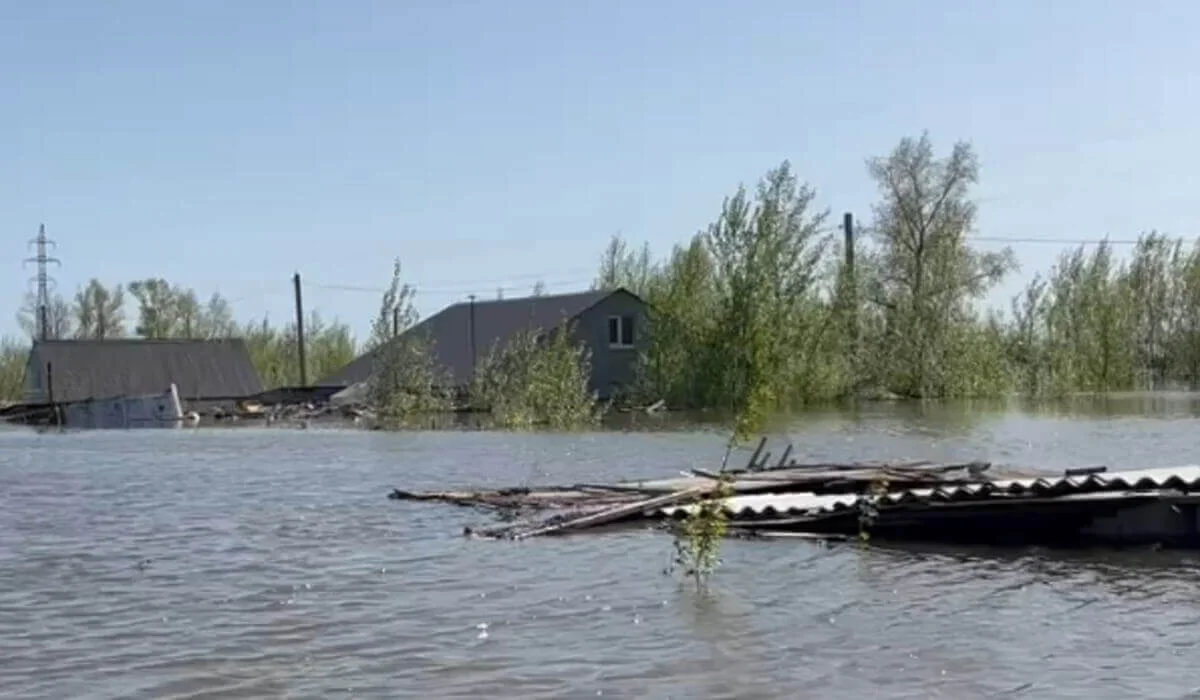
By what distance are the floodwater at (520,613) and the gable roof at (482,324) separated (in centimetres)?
4433

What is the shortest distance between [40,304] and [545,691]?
91.3 meters

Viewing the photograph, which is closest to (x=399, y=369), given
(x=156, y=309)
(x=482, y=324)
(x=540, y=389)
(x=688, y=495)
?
(x=540, y=389)

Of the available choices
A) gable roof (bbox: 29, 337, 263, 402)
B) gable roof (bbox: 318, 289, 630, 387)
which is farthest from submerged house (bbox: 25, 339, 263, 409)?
gable roof (bbox: 318, 289, 630, 387)

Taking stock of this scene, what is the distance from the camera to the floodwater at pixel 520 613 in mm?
10727

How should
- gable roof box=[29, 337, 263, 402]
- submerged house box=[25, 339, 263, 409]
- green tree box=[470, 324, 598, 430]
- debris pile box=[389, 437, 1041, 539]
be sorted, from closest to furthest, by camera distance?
debris pile box=[389, 437, 1041, 539], green tree box=[470, 324, 598, 430], submerged house box=[25, 339, 263, 409], gable roof box=[29, 337, 263, 402]

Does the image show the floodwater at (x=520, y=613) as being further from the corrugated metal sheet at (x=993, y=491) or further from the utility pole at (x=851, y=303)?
the utility pole at (x=851, y=303)

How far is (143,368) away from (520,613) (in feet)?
214

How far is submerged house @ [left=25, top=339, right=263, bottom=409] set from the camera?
73.1 meters

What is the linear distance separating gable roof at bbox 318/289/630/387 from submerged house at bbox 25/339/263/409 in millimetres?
5371

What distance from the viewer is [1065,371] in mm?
70812

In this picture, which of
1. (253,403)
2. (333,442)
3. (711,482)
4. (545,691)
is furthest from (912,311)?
(545,691)

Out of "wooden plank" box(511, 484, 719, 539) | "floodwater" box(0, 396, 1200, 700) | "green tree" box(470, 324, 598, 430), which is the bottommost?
"floodwater" box(0, 396, 1200, 700)

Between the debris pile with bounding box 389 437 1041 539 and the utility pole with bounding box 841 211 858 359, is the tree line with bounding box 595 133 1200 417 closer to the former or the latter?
the utility pole with bounding box 841 211 858 359

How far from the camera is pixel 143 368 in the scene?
245ft
